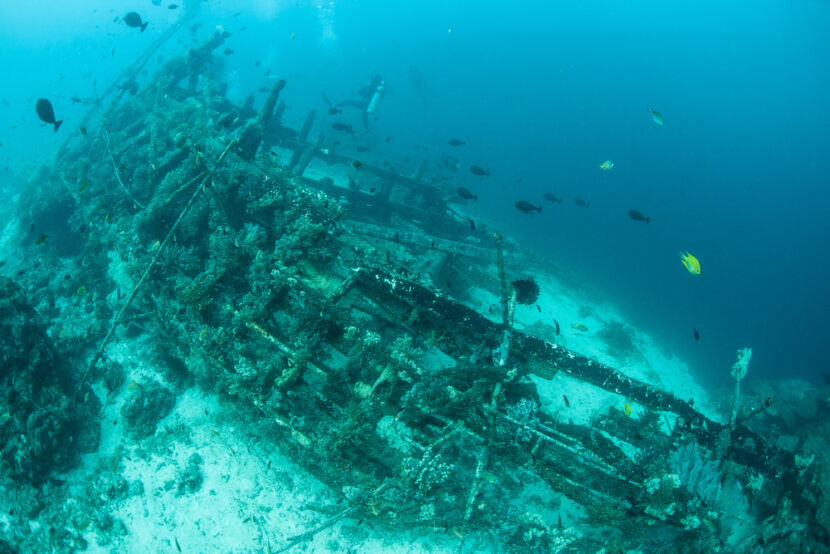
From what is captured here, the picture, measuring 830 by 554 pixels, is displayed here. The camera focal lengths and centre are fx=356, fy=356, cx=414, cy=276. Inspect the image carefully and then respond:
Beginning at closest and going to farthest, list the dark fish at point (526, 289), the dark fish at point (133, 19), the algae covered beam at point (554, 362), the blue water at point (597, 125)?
1. the algae covered beam at point (554, 362)
2. the dark fish at point (526, 289)
3. the dark fish at point (133, 19)
4. the blue water at point (597, 125)

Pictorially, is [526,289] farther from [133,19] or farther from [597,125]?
[597,125]

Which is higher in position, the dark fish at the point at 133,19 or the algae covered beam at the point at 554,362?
the dark fish at the point at 133,19

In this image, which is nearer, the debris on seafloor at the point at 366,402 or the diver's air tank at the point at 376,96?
the debris on seafloor at the point at 366,402

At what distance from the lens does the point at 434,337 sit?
5949 millimetres

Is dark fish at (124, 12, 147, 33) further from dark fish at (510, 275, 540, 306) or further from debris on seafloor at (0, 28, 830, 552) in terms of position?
dark fish at (510, 275, 540, 306)

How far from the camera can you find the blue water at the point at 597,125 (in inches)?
1547

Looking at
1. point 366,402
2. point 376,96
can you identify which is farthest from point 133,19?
point 376,96

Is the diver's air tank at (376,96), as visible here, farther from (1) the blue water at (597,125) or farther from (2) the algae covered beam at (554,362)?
(2) the algae covered beam at (554,362)

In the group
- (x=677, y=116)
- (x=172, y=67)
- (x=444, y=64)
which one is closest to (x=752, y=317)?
(x=172, y=67)

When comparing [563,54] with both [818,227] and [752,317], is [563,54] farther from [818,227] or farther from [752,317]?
[752,317]

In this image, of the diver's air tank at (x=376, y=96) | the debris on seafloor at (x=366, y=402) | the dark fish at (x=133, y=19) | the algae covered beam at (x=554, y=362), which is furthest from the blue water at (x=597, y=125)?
the algae covered beam at (x=554, y=362)

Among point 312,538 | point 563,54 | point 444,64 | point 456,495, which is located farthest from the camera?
point 563,54

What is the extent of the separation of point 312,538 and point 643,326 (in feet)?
85.4

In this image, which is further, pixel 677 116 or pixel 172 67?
pixel 677 116
